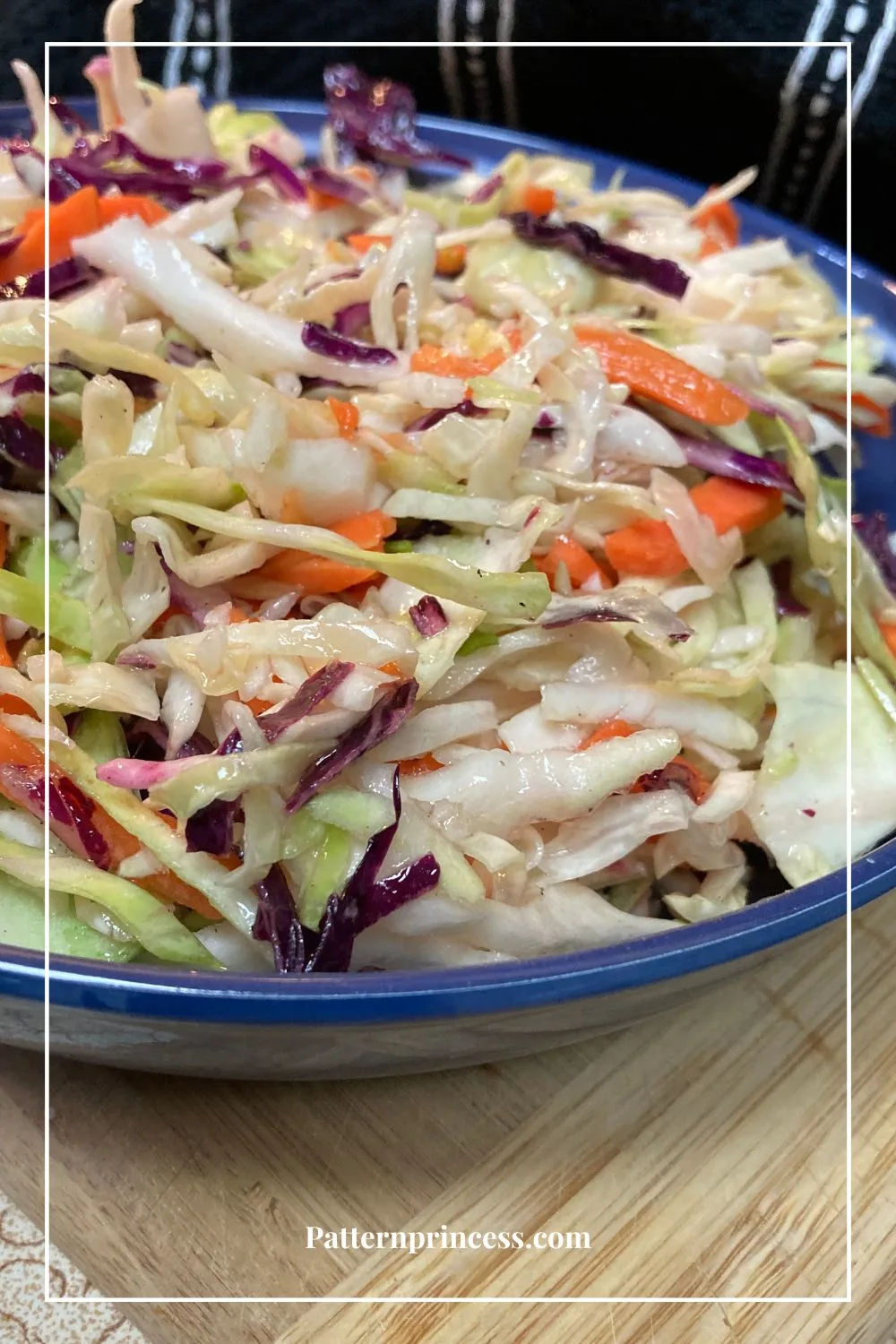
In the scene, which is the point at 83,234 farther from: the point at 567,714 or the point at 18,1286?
the point at 18,1286

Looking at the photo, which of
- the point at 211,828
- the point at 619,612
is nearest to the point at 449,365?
the point at 619,612

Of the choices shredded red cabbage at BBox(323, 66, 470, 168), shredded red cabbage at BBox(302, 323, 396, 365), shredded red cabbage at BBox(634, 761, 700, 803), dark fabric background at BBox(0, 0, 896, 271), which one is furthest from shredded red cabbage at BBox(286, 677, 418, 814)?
dark fabric background at BBox(0, 0, 896, 271)

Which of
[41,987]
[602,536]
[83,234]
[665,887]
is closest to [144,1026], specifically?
[41,987]

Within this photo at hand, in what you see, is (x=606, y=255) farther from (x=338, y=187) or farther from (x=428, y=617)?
(x=428, y=617)

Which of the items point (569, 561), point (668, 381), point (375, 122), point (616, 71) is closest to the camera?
point (569, 561)

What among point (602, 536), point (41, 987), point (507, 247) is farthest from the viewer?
point (507, 247)
